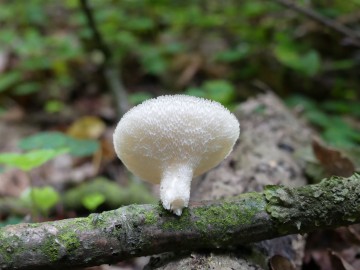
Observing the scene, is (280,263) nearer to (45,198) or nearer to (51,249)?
(51,249)

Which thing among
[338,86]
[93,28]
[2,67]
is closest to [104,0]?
[2,67]

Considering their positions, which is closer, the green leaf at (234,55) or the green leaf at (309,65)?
the green leaf at (309,65)

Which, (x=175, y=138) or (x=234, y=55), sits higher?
(x=175, y=138)

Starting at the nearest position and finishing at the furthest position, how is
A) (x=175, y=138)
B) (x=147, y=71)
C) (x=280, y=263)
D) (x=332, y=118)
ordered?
1. (x=175, y=138)
2. (x=280, y=263)
3. (x=332, y=118)
4. (x=147, y=71)

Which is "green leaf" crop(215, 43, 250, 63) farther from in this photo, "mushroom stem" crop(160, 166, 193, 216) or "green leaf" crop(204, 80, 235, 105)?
"mushroom stem" crop(160, 166, 193, 216)

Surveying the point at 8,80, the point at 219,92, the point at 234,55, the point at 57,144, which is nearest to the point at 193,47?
the point at 234,55

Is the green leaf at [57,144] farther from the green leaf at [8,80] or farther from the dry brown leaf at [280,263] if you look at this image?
the dry brown leaf at [280,263]

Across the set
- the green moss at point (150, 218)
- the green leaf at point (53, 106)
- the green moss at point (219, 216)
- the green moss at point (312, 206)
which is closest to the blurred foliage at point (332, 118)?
the green moss at point (312, 206)

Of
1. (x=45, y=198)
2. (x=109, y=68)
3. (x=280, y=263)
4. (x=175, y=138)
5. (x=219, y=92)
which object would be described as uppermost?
(x=175, y=138)
